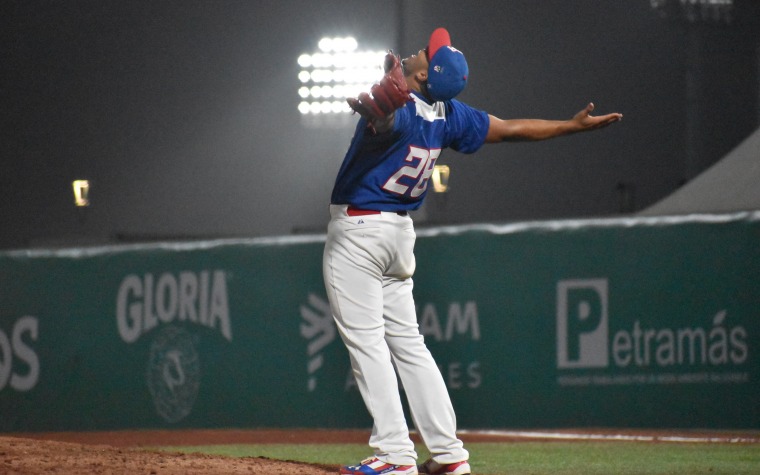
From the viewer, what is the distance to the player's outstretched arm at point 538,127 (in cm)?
445

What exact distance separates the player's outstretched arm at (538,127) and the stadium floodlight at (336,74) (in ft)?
45.9

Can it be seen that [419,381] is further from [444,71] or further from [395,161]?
[444,71]

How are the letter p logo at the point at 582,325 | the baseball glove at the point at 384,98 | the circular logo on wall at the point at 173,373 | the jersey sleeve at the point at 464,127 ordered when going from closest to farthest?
the baseball glove at the point at 384,98
the jersey sleeve at the point at 464,127
the letter p logo at the point at 582,325
the circular logo on wall at the point at 173,373

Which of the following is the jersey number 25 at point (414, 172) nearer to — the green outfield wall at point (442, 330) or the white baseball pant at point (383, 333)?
the white baseball pant at point (383, 333)

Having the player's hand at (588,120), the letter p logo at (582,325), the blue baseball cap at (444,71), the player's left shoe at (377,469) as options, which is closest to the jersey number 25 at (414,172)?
the blue baseball cap at (444,71)

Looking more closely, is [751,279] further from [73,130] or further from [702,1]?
[73,130]

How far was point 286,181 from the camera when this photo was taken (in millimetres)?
22719

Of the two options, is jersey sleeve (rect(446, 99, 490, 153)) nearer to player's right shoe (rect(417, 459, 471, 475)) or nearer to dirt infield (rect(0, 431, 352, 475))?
player's right shoe (rect(417, 459, 471, 475))

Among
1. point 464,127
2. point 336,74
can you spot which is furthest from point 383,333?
point 336,74

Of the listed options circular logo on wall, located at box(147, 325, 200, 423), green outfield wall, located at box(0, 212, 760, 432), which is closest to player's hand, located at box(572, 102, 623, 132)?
green outfield wall, located at box(0, 212, 760, 432)

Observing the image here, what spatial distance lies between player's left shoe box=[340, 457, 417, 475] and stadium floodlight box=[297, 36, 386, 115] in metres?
14.6

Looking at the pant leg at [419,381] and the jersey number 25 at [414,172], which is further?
the pant leg at [419,381]

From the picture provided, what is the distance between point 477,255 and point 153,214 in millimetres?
15738

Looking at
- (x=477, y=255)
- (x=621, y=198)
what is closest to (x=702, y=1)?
(x=621, y=198)
